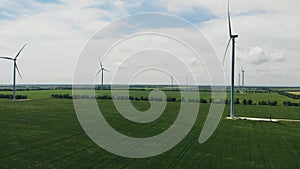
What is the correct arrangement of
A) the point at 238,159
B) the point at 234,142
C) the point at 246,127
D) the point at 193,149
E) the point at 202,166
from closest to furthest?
the point at 202,166 → the point at 238,159 → the point at 193,149 → the point at 234,142 → the point at 246,127

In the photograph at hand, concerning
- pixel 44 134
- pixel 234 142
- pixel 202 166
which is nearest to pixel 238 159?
pixel 202 166

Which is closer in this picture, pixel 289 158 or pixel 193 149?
pixel 289 158

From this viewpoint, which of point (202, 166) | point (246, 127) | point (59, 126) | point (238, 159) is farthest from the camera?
point (246, 127)

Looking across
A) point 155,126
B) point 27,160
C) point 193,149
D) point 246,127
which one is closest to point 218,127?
point 246,127

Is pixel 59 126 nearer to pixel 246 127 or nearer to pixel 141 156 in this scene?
pixel 141 156

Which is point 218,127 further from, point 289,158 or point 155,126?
point 289,158

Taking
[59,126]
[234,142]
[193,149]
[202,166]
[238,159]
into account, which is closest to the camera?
[202,166]

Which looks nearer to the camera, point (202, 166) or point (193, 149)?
point (202, 166)

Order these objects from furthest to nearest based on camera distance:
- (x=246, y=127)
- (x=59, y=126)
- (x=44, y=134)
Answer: (x=246, y=127), (x=59, y=126), (x=44, y=134)
